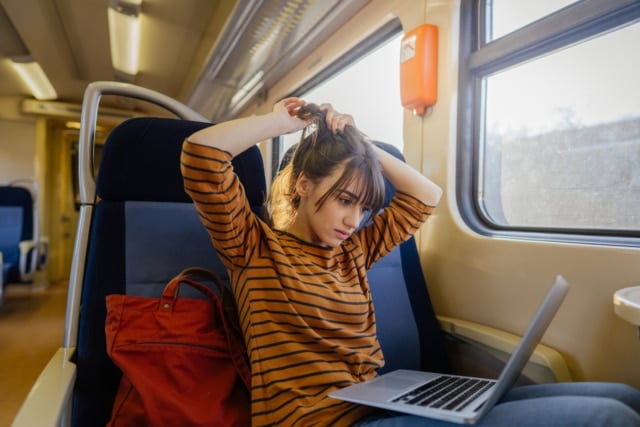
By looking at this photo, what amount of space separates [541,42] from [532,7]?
0.55ft

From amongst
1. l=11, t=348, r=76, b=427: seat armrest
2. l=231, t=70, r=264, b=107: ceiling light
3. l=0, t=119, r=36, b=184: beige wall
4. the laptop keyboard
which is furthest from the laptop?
l=0, t=119, r=36, b=184: beige wall

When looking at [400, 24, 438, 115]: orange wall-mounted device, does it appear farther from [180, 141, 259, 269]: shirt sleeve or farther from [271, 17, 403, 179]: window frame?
[180, 141, 259, 269]: shirt sleeve

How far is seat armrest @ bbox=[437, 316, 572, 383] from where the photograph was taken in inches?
39.3

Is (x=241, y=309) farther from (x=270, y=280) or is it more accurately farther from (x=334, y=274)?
(x=334, y=274)

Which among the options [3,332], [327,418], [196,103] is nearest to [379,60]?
[327,418]

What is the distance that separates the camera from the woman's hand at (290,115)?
0.93m

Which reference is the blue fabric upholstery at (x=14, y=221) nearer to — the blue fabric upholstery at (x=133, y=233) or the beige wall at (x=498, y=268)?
the blue fabric upholstery at (x=133, y=233)

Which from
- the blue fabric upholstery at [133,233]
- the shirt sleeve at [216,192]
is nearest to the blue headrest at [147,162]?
the blue fabric upholstery at [133,233]

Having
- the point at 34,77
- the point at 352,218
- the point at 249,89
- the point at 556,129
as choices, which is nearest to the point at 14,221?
the point at 34,77

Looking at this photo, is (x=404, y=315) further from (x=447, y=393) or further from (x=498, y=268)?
(x=447, y=393)

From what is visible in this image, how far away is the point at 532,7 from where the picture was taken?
122 centimetres

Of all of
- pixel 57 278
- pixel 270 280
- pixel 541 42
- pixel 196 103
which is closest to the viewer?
pixel 270 280

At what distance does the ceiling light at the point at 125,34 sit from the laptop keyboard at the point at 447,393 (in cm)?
291

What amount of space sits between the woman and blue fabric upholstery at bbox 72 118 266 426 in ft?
0.67
